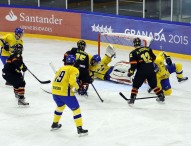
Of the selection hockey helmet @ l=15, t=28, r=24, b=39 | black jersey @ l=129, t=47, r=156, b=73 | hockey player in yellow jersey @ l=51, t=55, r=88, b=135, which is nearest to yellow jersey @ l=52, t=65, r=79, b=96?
hockey player in yellow jersey @ l=51, t=55, r=88, b=135

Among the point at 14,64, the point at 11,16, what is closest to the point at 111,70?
the point at 14,64

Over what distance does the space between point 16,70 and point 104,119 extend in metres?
1.78

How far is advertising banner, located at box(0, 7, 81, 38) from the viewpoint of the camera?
15.9 metres

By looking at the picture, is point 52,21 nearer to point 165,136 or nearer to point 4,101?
point 4,101

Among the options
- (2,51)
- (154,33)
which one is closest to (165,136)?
(2,51)

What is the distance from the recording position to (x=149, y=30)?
1419 centimetres

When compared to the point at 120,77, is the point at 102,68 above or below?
above

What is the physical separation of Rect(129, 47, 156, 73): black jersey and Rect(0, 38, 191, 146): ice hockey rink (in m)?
0.67

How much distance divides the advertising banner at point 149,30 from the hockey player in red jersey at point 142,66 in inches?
151

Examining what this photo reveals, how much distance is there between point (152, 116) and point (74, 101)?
169 cm

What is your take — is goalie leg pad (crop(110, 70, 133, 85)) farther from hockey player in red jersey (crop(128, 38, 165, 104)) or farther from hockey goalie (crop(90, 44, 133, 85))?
hockey player in red jersey (crop(128, 38, 165, 104))

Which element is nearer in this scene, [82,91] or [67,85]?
[67,85]

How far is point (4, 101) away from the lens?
1028cm

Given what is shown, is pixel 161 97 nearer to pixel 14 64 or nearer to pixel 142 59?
pixel 142 59
